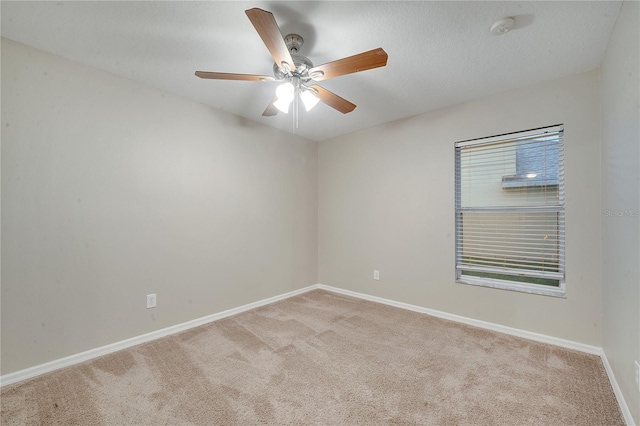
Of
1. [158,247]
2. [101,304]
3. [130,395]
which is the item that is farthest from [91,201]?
[130,395]

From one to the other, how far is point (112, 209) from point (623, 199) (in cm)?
362

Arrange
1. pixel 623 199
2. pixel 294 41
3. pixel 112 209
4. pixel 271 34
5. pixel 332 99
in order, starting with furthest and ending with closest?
pixel 112 209
pixel 332 99
pixel 294 41
pixel 623 199
pixel 271 34

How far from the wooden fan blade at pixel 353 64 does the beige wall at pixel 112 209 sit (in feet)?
5.61

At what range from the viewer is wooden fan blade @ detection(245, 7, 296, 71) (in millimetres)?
1299

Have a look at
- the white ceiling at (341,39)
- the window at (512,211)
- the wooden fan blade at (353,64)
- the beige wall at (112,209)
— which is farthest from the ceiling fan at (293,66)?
the window at (512,211)

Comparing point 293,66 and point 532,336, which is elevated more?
point 293,66

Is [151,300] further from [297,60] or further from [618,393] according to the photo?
[618,393]

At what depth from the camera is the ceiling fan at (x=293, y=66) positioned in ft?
4.67

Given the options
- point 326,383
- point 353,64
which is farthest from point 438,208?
point 326,383

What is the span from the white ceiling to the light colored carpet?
2.33 m

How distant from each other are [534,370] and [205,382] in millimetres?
2348

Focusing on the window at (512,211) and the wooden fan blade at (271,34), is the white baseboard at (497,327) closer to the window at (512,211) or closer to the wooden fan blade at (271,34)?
the window at (512,211)

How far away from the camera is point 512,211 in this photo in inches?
106

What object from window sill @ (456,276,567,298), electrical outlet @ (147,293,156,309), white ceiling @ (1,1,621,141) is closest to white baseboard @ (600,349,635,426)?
window sill @ (456,276,567,298)
